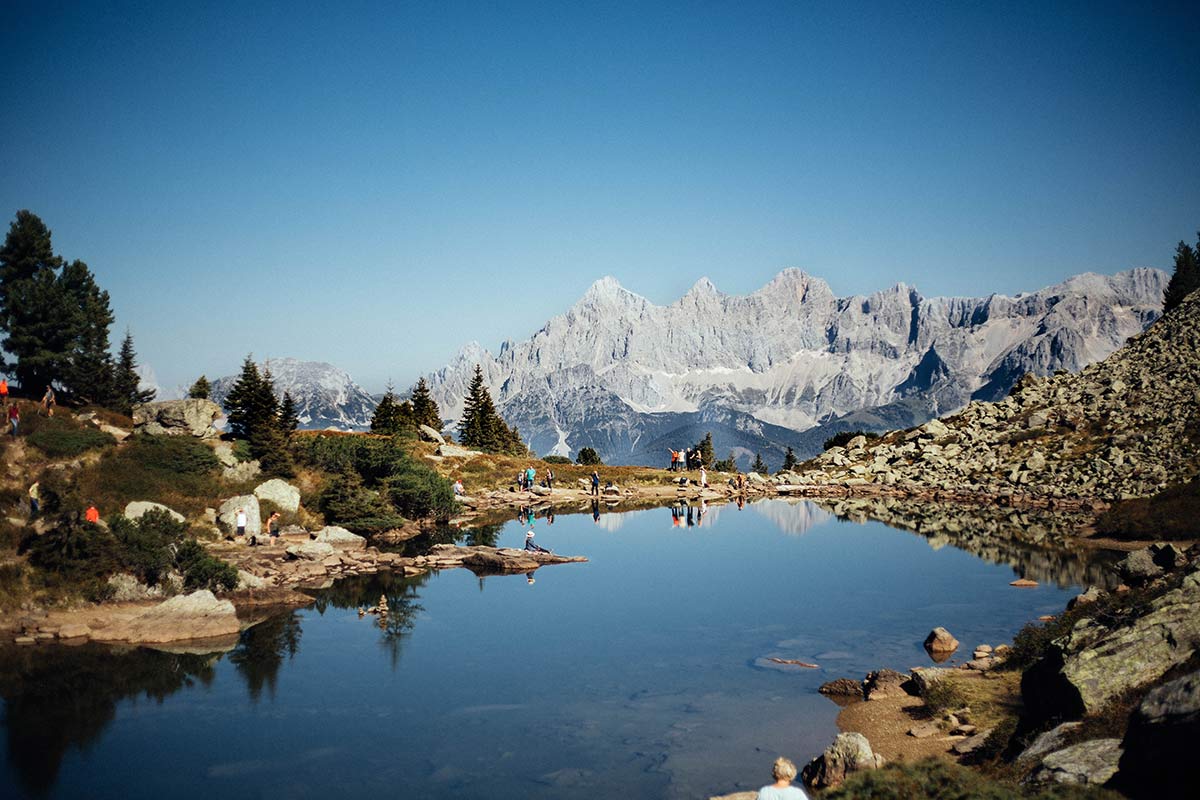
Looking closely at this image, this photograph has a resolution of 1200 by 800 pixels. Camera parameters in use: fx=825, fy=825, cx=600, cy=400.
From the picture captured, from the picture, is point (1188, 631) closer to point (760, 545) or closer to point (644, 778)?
point (644, 778)

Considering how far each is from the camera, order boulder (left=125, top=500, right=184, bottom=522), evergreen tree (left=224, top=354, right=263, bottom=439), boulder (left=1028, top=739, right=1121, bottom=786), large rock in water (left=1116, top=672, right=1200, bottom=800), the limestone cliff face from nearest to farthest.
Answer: large rock in water (left=1116, top=672, right=1200, bottom=800) < boulder (left=1028, top=739, right=1121, bottom=786) < boulder (left=125, top=500, right=184, bottom=522) < evergreen tree (left=224, top=354, right=263, bottom=439) < the limestone cliff face

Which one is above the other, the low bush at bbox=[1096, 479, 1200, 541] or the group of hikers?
the group of hikers

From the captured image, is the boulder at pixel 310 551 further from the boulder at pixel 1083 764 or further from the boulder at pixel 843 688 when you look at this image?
the boulder at pixel 1083 764

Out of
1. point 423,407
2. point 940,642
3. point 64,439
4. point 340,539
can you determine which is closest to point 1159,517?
point 940,642

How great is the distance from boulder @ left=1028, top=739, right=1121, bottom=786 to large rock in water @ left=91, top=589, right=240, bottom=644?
36.0 m

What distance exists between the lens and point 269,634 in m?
40.3

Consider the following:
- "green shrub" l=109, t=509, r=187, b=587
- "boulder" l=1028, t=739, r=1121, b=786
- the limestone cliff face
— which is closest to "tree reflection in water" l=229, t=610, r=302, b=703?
"green shrub" l=109, t=509, r=187, b=587

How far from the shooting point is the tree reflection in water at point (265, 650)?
111ft

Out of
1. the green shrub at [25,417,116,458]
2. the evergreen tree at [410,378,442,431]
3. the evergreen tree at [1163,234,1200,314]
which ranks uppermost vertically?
the evergreen tree at [1163,234,1200,314]

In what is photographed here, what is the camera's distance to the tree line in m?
64.1

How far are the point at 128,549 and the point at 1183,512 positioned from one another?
235 ft

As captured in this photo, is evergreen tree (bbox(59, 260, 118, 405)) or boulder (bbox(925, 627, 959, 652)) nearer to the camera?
boulder (bbox(925, 627, 959, 652))

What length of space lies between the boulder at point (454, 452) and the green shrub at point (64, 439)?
45992mm

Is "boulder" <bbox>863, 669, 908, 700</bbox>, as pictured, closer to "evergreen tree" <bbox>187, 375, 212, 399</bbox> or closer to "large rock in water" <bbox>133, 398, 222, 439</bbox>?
"large rock in water" <bbox>133, 398, 222, 439</bbox>
